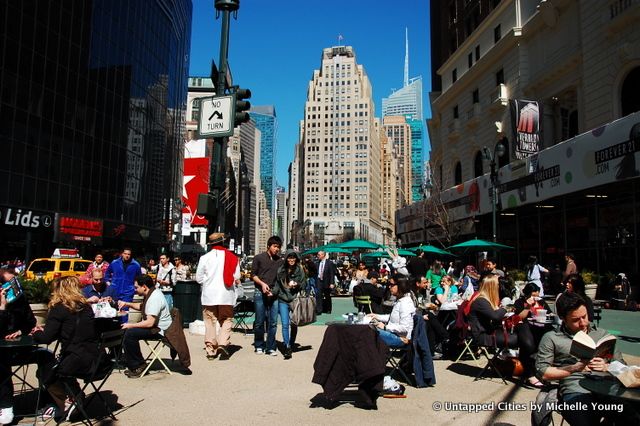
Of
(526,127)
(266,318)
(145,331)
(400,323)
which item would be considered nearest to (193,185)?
(526,127)

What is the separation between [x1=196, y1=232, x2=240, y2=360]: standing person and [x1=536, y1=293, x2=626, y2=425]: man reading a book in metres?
5.91

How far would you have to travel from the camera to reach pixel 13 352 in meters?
5.25

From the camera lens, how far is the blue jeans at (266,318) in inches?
362

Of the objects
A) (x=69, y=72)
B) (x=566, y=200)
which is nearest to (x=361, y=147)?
(x=69, y=72)

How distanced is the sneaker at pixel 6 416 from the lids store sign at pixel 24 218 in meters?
33.7

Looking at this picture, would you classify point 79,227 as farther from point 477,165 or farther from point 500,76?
point 500,76

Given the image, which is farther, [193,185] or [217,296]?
[193,185]

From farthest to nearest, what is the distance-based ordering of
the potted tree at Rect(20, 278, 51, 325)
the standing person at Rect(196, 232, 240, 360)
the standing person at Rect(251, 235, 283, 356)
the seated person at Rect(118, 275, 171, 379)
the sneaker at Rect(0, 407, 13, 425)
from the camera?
the potted tree at Rect(20, 278, 51, 325) → the standing person at Rect(251, 235, 283, 356) → the standing person at Rect(196, 232, 240, 360) → the seated person at Rect(118, 275, 171, 379) → the sneaker at Rect(0, 407, 13, 425)

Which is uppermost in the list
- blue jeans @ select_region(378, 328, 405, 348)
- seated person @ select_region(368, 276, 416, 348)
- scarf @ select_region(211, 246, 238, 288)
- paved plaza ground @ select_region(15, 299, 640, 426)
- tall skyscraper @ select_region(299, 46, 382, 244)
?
tall skyscraper @ select_region(299, 46, 382, 244)

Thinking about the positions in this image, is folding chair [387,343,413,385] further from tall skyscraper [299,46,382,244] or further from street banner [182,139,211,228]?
tall skyscraper [299,46,382,244]

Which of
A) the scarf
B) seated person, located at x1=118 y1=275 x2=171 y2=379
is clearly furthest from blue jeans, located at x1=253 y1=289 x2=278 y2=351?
seated person, located at x1=118 y1=275 x2=171 y2=379

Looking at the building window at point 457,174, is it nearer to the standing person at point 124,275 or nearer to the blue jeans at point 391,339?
the standing person at point 124,275

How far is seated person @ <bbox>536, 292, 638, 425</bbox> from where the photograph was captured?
376 centimetres

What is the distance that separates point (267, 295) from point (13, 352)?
4499 mm
